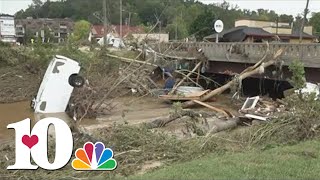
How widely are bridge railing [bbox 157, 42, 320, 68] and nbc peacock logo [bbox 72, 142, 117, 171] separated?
14308 millimetres

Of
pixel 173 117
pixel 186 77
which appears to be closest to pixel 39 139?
pixel 173 117

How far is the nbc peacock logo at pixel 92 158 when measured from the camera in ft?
23.6

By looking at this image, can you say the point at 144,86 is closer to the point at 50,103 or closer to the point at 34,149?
the point at 50,103

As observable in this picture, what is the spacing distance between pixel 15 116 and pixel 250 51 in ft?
39.7

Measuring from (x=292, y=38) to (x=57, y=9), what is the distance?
8545cm

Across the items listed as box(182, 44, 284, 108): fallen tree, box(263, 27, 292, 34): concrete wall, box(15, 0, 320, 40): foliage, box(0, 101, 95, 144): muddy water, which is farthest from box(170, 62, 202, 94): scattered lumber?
box(263, 27, 292, 34): concrete wall

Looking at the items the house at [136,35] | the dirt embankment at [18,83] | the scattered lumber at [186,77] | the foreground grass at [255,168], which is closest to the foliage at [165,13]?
the house at [136,35]

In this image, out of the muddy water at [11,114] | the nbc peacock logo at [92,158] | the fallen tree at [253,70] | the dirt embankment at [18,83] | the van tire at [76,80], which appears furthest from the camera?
the dirt embankment at [18,83]

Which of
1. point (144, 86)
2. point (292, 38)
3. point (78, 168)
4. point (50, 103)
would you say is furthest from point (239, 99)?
point (292, 38)

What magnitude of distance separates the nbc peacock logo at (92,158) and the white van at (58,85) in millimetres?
12402

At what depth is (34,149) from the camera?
687 centimetres

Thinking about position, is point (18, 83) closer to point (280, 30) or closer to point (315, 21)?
point (280, 30)

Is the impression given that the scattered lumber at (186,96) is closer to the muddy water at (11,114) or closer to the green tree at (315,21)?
the muddy water at (11,114)

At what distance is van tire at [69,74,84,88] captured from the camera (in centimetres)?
1987
